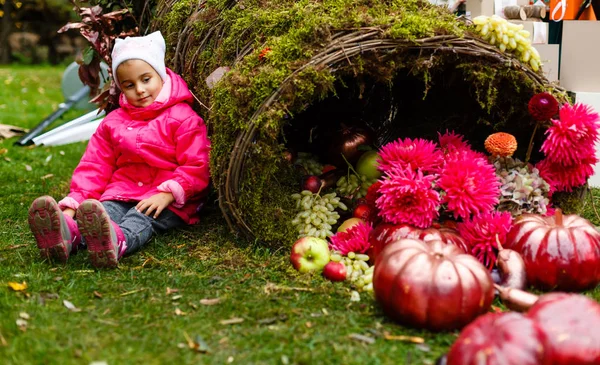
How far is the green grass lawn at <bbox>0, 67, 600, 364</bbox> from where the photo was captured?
2027 millimetres

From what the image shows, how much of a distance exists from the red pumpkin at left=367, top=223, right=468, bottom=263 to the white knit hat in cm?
153

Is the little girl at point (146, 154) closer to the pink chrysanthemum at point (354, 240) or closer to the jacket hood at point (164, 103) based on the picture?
the jacket hood at point (164, 103)

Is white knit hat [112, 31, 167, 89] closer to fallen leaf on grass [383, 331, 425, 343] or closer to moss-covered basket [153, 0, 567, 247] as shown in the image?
moss-covered basket [153, 0, 567, 247]

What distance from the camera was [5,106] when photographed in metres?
8.90

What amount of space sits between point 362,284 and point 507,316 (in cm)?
87

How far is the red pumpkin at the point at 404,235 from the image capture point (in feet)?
8.91

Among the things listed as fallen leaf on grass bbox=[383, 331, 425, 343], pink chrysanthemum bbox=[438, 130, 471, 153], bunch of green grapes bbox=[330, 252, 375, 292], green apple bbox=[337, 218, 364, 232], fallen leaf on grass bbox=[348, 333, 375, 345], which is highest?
pink chrysanthemum bbox=[438, 130, 471, 153]

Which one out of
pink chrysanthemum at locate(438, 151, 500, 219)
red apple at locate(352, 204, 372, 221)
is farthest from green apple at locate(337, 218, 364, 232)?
pink chrysanthemum at locate(438, 151, 500, 219)

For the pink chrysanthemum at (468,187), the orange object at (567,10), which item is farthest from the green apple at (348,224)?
the orange object at (567,10)

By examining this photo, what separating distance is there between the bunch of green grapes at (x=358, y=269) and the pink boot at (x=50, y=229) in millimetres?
1250

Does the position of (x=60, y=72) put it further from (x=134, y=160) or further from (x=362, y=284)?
(x=362, y=284)

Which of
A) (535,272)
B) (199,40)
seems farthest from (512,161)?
(199,40)

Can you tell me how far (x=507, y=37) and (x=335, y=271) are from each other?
1.35 m

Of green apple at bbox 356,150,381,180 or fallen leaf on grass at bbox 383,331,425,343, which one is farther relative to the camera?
green apple at bbox 356,150,381,180
